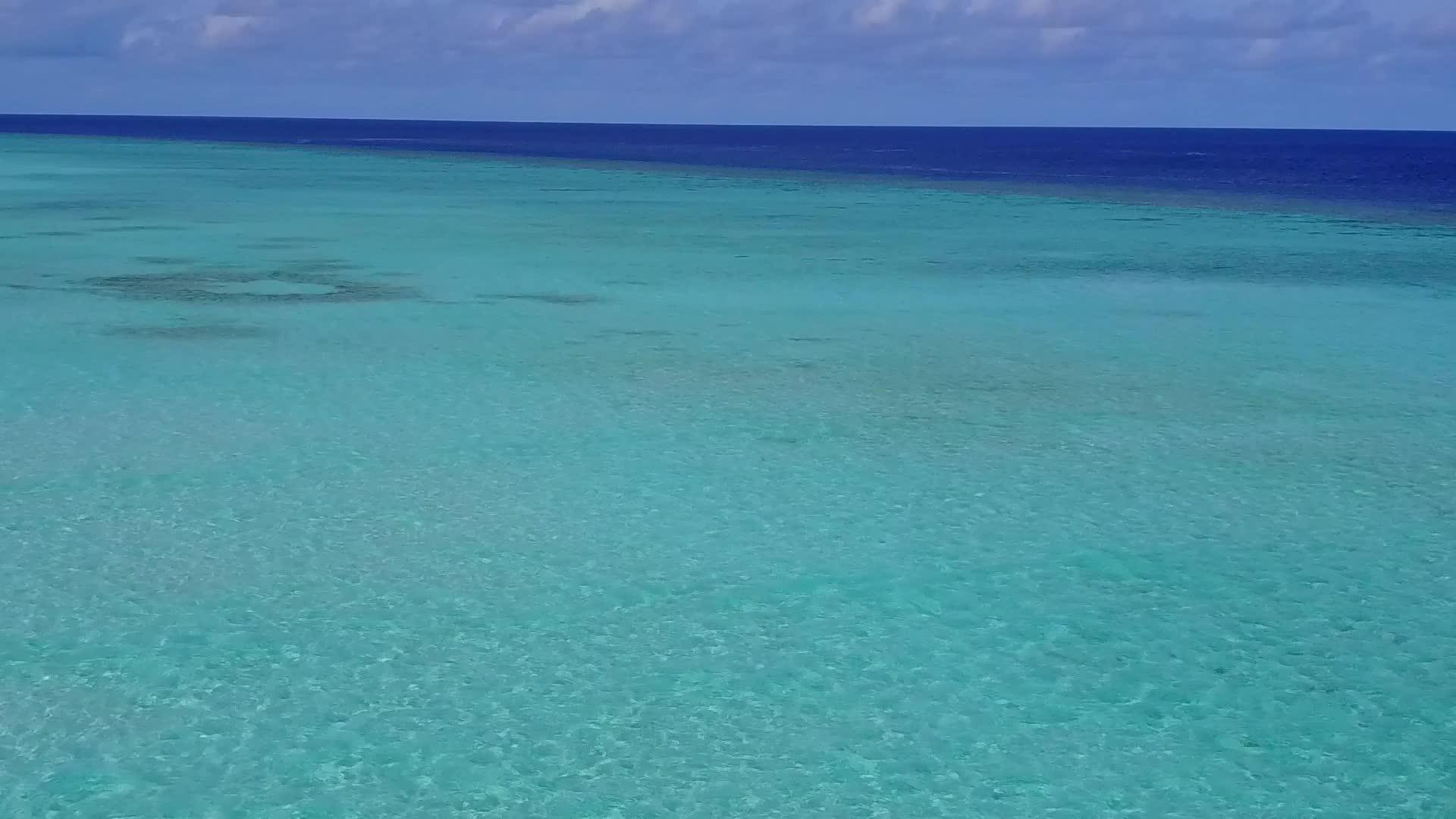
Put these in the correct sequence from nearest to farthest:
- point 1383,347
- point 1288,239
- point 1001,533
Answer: point 1001,533, point 1383,347, point 1288,239

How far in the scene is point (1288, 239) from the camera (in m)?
23.2

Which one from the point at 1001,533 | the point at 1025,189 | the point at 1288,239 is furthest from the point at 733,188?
the point at 1001,533

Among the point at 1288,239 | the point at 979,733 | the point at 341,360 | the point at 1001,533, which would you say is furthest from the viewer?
the point at 1288,239

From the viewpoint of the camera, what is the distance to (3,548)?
6.67 metres

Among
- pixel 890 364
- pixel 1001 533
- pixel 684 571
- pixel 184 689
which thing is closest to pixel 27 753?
pixel 184 689

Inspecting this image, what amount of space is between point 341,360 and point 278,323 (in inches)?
74.1

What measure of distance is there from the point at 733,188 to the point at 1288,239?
53.2ft

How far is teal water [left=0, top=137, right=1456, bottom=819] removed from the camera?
4.75 meters

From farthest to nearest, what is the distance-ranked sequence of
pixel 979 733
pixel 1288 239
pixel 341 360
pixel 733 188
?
1. pixel 733 188
2. pixel 1288 239
3. pixel 341 360
4. pixel 979 733

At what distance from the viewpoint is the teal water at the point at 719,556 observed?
475cm

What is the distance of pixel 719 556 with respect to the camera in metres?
6.85

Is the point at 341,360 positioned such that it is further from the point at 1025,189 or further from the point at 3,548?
the point at 1025,189

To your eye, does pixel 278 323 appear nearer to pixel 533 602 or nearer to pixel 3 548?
pixel 3 548

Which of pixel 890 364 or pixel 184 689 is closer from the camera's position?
pixel 184 689
